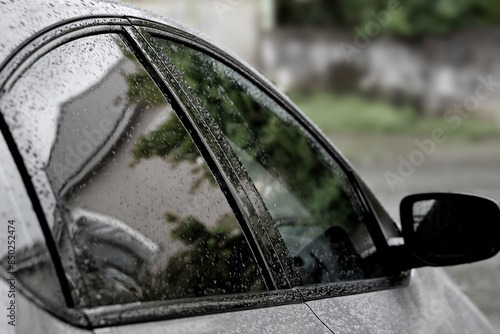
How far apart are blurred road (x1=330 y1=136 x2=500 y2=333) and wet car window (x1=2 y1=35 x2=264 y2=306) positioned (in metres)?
4.71

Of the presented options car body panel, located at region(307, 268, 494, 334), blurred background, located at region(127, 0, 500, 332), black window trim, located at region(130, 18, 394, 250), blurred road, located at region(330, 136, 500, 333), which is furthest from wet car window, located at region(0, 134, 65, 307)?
blurred background, located at region(127, 0, 500, 332)

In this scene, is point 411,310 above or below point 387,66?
below

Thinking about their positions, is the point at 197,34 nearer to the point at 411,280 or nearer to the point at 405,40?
the point at 411,280

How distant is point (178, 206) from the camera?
1426 mm

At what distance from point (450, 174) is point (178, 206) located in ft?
42.9

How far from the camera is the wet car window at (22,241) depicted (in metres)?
1.06

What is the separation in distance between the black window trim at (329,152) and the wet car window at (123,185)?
18cm

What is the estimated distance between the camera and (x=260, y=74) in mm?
2076

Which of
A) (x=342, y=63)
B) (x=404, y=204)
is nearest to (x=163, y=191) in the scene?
(x=404, y=204)

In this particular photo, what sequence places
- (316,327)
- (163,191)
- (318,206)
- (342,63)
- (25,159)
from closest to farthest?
(25,159)
(163,191)
(316,327)
(318,206)
(342,63)

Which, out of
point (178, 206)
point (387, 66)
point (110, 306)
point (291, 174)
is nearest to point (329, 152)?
point (291, 174)

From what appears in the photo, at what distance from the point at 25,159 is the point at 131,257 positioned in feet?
0.82

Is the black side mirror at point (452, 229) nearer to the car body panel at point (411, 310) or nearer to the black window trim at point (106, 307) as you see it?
the car body panel at point (411, 310)

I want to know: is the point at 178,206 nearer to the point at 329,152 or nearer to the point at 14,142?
the point at 14,142
